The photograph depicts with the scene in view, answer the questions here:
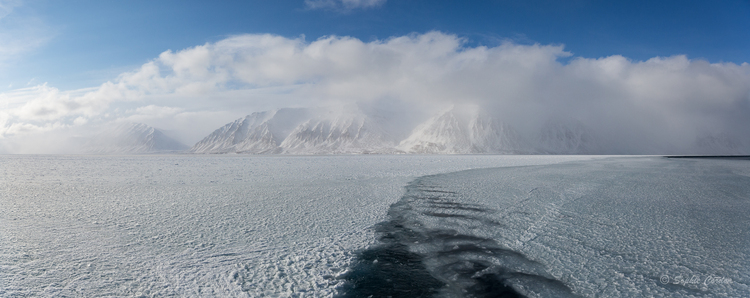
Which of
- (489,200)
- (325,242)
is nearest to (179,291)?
(325,242)

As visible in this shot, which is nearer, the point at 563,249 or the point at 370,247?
the point at 563,249

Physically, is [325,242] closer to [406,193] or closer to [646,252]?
[646,252]

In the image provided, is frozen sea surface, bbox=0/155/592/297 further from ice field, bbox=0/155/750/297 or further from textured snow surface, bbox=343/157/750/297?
textured snow surface, bbox=343/157/750/297

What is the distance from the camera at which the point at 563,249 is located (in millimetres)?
7395

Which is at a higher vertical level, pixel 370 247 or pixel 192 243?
pixel 192 243

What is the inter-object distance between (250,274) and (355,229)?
11.5ft

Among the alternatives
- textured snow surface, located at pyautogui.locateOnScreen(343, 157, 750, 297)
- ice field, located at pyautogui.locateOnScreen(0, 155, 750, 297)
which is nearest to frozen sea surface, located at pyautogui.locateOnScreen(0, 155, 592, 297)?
ice field, located at pyautogui.locateOnScreen(0, 155, 750, 297)

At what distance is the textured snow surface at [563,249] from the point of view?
5.59 meters

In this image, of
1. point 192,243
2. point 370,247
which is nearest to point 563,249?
point 370,247

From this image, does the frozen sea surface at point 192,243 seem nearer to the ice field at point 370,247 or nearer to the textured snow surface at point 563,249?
the ice field at point 370,247

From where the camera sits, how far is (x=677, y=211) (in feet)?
36.9

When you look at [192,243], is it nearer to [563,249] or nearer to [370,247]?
[370,247]

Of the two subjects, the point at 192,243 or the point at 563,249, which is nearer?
the point at 563,249

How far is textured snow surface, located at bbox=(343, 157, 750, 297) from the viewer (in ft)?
18.3
